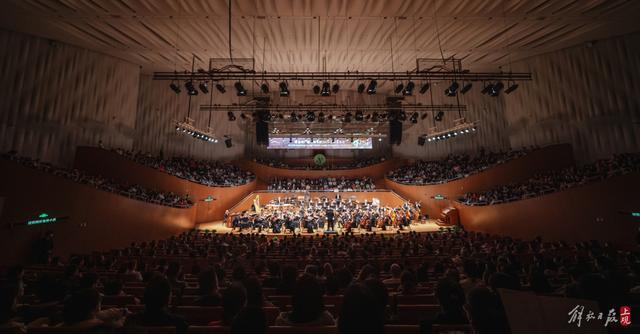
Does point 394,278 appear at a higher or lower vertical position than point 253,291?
lower

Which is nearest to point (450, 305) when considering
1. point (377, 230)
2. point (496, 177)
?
point (377, 230)

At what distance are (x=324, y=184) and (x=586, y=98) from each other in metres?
16.5

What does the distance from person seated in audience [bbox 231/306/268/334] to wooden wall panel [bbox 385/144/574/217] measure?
1729 centimetres

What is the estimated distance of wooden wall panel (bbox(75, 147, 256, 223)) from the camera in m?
13.5

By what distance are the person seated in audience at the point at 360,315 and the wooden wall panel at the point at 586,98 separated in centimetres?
1728

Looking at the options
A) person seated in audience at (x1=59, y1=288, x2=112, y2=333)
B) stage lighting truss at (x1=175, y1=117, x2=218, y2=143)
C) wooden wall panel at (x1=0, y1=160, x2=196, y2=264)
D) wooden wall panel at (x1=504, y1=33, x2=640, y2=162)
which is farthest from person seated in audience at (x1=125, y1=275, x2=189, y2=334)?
wooden wall panel at (x1=504, y1=33, x2=640, y2=162)

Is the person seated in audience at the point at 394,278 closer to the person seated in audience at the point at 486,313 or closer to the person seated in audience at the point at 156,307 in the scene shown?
the person seated in audience at the point at 486,313

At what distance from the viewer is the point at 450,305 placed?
218 cm

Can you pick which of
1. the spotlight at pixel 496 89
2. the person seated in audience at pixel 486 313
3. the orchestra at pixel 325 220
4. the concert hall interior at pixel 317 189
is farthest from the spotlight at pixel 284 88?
the person seated in audience at pixel 486 313

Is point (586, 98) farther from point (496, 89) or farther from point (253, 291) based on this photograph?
point (253, 291)

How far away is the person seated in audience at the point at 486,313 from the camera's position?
1.54m

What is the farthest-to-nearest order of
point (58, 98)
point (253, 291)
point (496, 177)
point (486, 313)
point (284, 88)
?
1. point (496, 177)
2. point (58, 98)
3. point (284, 88)
4. point (253, 291)
5. point (486, 313)

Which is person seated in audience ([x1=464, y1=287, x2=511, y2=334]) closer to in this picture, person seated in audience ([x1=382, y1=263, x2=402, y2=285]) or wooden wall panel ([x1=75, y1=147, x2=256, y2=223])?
person seated in audience ([x1=382, y1=263, x2=402, y2=285])

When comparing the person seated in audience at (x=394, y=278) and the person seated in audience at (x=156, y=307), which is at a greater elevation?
the person seated in audience at (x=156, y=307)
